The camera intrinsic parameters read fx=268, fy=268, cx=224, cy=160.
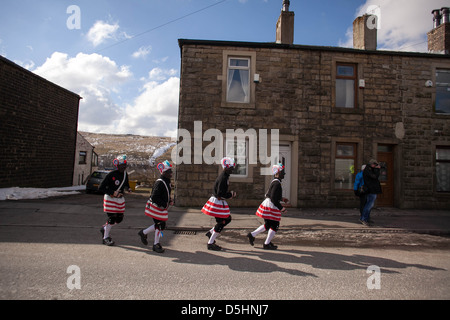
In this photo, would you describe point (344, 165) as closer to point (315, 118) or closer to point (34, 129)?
point (315, 118)

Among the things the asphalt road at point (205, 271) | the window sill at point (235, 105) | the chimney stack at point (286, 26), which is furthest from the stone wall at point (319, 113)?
the asphalt road at point (205, 271)

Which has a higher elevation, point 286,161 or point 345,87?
point 345,87

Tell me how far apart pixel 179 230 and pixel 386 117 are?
9.53 m

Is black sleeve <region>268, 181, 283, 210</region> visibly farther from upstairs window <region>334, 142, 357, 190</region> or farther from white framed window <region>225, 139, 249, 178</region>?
upstairs window <region>334, 142, 357, 190</region>

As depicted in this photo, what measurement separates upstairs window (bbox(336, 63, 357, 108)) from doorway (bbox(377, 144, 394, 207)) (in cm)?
230

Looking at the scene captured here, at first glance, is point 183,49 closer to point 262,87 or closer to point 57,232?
point 262,87

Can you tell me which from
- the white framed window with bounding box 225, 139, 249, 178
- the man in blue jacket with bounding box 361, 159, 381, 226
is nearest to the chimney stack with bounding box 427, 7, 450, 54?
the man in blue jacket with bounding box 361, 159, 381, 226

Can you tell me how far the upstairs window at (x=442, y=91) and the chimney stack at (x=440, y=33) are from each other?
1327mm

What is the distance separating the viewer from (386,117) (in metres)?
11.1

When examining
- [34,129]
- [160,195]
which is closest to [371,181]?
[160,195]

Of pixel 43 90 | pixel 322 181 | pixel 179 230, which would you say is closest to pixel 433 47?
pixel 322 181

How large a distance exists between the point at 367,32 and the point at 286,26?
11.6 ft

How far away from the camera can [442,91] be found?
11.6 metres

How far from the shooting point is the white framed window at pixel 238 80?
10898 mm
